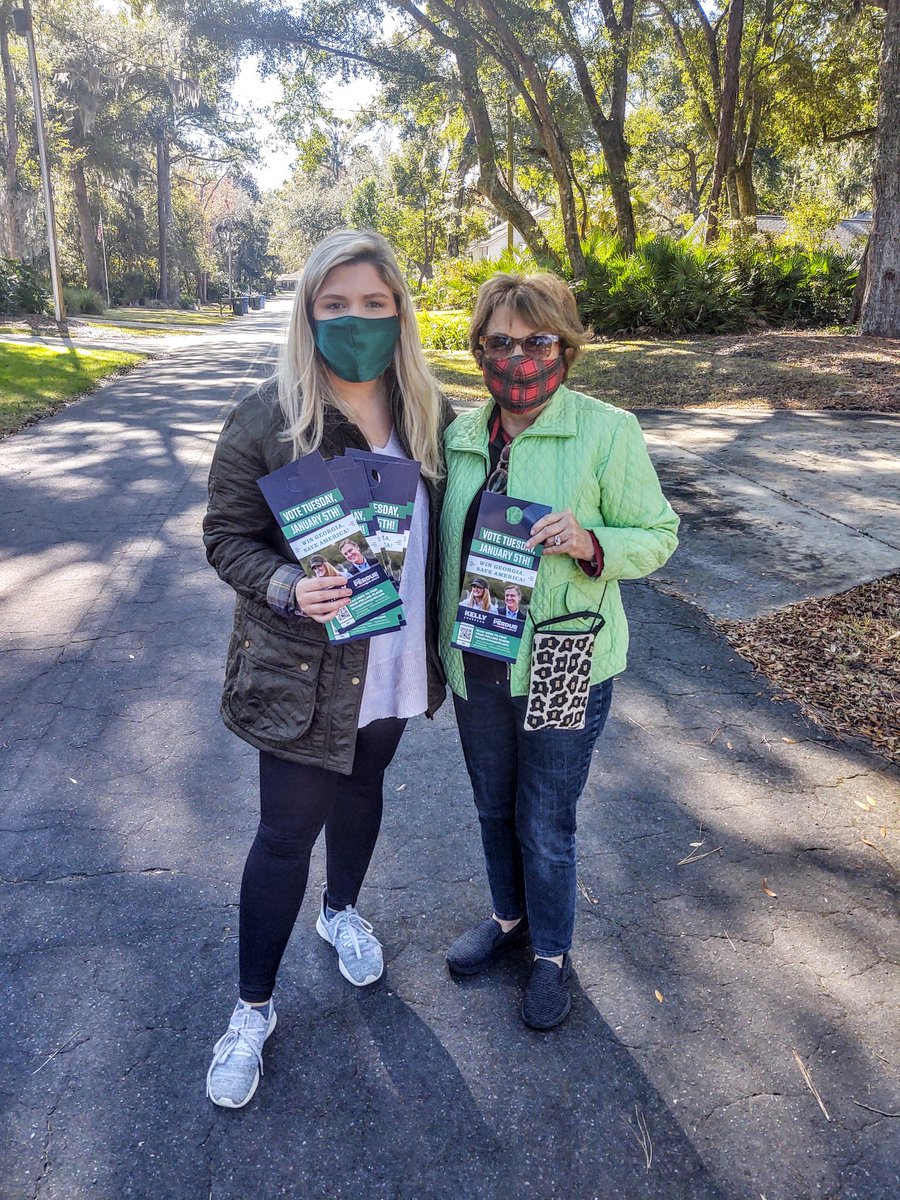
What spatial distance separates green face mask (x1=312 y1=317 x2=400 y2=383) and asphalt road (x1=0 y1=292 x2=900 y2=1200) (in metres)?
1.82

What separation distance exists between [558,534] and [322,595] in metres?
0.58

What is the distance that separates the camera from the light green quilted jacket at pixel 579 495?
7.12ft

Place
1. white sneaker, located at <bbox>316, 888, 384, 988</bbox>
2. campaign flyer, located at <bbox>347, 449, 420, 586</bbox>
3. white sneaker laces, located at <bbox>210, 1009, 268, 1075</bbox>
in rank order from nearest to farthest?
campaign flyer, located at <bbox>347, 449, 420, 586</bbox> < white sneaker laces, located at <bbox>210, 1009, 268, 1075</bbox> < white sneaker, located at <bbox>316, 888, 384, 988</bbox>

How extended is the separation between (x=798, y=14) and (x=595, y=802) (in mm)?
26527

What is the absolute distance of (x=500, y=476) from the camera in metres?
2.22

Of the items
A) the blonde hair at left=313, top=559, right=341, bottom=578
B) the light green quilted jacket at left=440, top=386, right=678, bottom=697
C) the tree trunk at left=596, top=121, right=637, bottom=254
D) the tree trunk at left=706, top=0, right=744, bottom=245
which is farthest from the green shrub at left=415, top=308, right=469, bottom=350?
the blonde hair at left=313, top=559, right=341, bottom=578

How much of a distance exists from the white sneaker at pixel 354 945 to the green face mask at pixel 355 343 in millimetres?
1694

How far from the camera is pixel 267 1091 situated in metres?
2.24

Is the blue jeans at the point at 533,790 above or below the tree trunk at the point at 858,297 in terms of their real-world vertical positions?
below

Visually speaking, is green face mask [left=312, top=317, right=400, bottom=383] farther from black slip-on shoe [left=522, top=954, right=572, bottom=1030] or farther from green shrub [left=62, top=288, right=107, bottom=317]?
green shrub [left=62, top=288, right=107, bottom=317]

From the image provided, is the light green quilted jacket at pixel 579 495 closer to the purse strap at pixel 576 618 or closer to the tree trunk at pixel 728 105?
the purse strap at pixel 576 618

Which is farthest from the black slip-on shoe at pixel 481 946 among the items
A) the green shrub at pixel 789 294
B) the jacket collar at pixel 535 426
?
the green shrub at pixel 789 294

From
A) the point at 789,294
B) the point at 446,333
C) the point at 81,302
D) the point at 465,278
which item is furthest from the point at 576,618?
the point at 81,302

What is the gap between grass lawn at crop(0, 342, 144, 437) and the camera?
1162cm
